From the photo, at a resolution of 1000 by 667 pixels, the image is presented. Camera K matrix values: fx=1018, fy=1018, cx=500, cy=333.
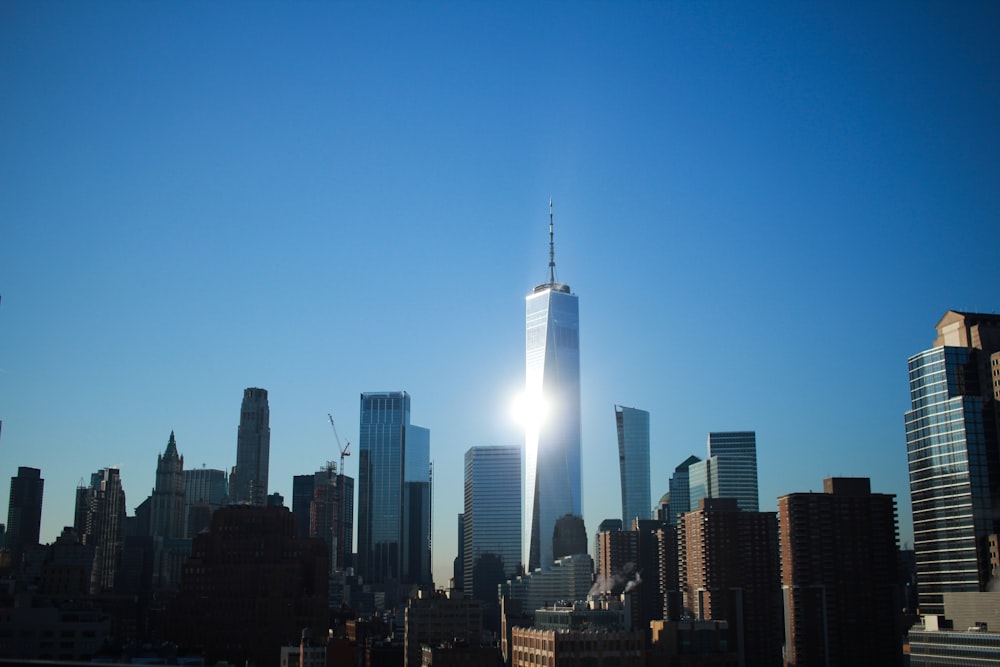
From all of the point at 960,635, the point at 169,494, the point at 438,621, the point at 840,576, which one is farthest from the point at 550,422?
the point at 960,635

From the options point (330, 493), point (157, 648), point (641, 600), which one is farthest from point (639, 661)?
point (330, 493)

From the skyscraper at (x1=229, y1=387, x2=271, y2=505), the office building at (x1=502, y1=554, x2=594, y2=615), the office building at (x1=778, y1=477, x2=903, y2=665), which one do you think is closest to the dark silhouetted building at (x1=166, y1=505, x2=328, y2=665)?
the office building at (x1=778, y1=477, x2=903, y2=665)

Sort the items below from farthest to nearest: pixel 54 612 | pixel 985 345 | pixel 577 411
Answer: pixel 577 411 → pixel 985 345 → pixel 54 612

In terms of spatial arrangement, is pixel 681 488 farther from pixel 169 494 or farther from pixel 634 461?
pixel 169 494

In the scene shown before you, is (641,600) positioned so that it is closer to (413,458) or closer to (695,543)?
(695,543)

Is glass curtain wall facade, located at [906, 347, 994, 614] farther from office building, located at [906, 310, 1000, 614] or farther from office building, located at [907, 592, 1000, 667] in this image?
office building, located at [907, 592, 1000, 667]

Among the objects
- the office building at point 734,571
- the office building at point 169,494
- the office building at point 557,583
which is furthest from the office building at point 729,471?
the office building at point 169,494
